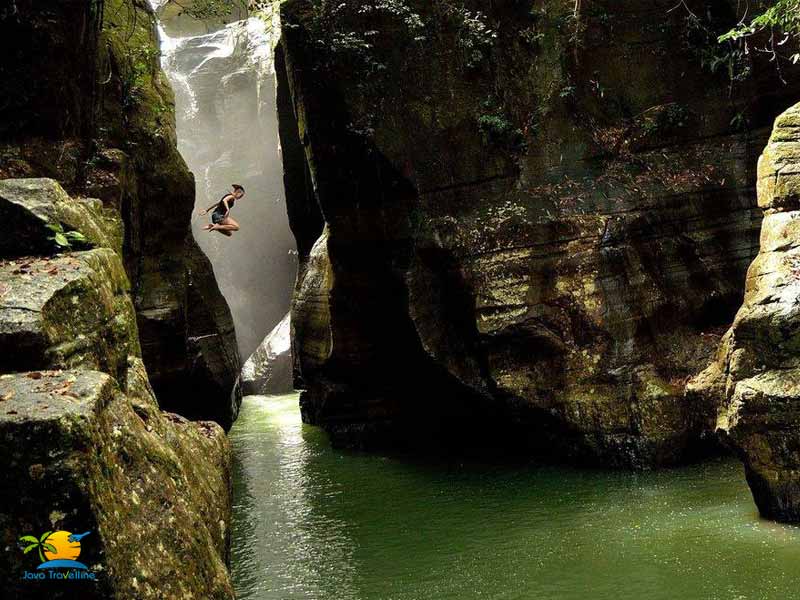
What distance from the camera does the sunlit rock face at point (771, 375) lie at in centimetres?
797

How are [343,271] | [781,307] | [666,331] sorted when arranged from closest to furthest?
[781,307], [666,331], [343,271]

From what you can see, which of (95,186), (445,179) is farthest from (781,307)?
(95,186)

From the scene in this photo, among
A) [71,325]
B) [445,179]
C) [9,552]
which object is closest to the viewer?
[9,552]

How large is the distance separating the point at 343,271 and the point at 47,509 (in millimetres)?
11921

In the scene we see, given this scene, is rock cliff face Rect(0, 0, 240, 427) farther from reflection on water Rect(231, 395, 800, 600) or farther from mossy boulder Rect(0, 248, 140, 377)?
mossy boulder Rect(0, 248, 140, 377)

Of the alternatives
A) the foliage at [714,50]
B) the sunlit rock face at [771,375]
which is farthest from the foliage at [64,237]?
the foliage at [714,50]

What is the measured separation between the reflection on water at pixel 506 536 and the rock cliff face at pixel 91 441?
9.71 feet

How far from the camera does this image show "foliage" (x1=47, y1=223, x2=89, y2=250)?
243 inches

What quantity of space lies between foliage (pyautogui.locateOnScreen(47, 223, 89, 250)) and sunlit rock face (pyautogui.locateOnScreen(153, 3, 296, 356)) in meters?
26.8

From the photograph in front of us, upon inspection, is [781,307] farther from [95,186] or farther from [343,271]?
[95,186]

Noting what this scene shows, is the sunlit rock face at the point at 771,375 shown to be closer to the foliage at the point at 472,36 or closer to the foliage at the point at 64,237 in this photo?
the foliage at the point at 472,36

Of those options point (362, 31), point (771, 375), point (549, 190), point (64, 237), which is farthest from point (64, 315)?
point (362, 31)

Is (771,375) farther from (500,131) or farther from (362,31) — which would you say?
(362,31)

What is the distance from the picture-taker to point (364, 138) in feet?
46.3
